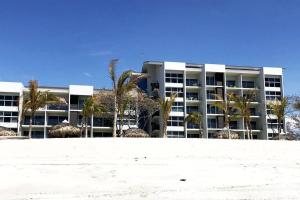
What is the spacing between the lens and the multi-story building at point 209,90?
68375mm

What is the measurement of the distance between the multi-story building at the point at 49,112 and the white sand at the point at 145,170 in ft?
141

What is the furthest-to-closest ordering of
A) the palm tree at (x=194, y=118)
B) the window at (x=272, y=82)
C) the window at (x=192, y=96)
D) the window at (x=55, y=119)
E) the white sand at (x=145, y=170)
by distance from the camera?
the window at (x=272, y=82) < the window at (x=192, y=96) < the window at (x=55, y=119) < the palm tree at (x=194, y=118) < the white sand at (x=145, y=170)

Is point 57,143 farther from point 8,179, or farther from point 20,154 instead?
point 8,179

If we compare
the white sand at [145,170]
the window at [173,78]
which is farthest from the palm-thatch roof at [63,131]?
the window at [173,78]

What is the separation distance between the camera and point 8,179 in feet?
41.8

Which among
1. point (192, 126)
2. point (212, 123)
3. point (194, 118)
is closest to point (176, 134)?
point (192, 126)

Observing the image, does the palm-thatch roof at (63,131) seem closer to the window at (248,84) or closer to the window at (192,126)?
the window at (192,126)

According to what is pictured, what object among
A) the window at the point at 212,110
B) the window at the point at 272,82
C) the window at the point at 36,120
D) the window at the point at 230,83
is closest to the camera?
the window at the point at 36,120

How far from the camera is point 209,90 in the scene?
7144 centimetres

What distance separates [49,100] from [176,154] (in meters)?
30.0

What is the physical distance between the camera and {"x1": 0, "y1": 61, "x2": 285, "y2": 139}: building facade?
66012mm

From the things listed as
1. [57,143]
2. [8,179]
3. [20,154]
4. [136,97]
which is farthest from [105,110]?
[8,179]

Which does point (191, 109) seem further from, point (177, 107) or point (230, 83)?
point (230, 83)

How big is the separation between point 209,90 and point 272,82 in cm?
1174
